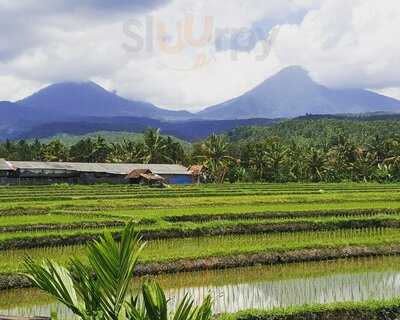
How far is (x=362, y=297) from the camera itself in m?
11.2

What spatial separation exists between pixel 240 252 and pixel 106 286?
11647 mm

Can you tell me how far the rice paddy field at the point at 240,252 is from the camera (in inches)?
456

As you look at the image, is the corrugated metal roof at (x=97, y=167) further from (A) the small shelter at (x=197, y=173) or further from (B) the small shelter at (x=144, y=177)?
(B) the small shelter at (x=144, y=177)

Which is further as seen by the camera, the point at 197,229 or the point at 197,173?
the point at 197,173

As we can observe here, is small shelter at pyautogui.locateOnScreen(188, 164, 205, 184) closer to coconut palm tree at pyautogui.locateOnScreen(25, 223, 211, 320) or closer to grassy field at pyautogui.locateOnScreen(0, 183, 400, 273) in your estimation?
grassy field at pyautogui.locateOnScreen(0, 183, 400, 273)

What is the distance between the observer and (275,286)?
12.3m

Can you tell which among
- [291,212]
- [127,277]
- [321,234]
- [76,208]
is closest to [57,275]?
[127,277]

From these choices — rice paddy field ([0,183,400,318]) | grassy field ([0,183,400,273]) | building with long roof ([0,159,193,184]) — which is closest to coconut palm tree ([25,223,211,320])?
rice paddy field ([0,183,400,318])

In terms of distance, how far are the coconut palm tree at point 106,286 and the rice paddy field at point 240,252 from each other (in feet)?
23.0

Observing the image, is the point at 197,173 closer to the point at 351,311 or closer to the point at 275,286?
the point at 275,286

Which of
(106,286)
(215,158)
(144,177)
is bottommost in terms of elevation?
(144,177)

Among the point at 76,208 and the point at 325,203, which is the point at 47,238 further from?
the point at 325,203

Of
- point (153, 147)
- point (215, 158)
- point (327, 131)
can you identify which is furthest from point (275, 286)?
point (327, 131)

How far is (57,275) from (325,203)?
86.3ft
